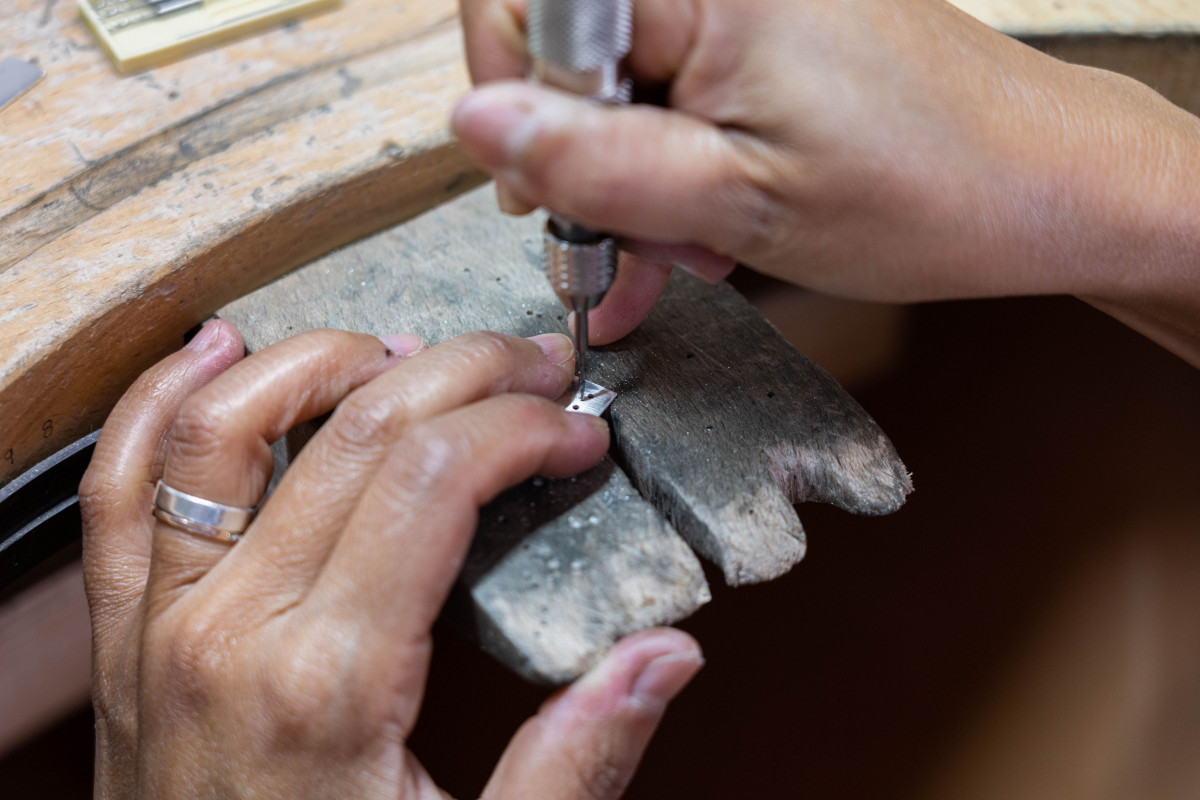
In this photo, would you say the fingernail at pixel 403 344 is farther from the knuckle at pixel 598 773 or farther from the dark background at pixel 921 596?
the dark background at pixel 921 596

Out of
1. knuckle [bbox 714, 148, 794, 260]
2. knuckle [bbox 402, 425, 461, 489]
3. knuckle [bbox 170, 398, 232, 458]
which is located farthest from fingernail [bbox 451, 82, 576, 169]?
knuckle [bbox 170, 398, 232, 458]

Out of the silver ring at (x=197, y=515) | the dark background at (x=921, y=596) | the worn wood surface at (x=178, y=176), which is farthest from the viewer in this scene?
the dark background at (x=921, y=596)

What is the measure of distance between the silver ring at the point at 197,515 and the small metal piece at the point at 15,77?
2.19 ft

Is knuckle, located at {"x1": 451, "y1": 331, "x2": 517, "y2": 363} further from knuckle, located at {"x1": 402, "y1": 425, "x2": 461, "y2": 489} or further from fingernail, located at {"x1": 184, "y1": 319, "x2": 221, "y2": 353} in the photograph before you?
fingernail, located at {"x1": 184, "y1": 319, "x2": 221, "y2": 353}

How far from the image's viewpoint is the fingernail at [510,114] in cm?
62

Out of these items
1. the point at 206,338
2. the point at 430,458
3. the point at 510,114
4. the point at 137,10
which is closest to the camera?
the point at 510,114

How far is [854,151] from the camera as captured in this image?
69 cm

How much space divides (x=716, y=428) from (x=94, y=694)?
28.2 inches

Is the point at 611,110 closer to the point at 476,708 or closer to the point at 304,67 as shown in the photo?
the point at 304,67

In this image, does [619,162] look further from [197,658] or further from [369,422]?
[197,658]

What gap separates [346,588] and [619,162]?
412mm

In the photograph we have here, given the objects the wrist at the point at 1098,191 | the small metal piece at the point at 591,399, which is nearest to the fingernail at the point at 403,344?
the small metal piece at the point at 591,399

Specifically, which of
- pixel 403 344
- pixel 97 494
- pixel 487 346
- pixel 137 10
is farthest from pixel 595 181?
pixel 137 10

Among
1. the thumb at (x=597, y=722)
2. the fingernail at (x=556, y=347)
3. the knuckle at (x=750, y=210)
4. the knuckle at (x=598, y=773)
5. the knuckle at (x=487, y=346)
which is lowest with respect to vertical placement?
the knuckle at (x=598, y=773)
